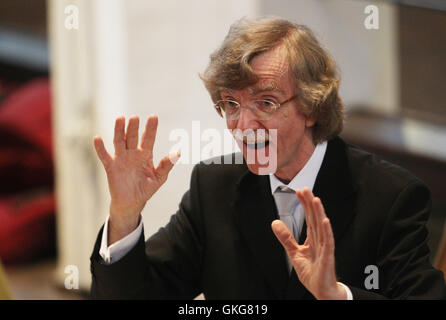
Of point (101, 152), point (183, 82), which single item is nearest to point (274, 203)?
point (101, 152)

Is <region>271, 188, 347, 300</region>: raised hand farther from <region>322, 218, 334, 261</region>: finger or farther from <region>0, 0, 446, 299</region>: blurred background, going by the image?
<region>0, 0, 446, 299</region>: blurred background

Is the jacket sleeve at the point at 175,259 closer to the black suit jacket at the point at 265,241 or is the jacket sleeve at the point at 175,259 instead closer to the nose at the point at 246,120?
the black suit jacket at the point at 265,241

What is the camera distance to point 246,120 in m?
1.30

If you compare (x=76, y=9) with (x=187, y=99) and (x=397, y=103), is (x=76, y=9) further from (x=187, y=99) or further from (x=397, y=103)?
(x=397, y=103)

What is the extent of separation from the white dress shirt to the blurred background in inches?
3.2

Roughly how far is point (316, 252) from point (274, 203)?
0.25 m

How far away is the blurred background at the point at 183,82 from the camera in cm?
151

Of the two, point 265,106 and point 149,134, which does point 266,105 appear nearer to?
point 265,106

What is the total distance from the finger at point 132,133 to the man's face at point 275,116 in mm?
155

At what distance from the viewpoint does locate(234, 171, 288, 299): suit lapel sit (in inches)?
56.0

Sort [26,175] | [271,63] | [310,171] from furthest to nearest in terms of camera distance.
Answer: [26,175]
[310,171]
[271,63]

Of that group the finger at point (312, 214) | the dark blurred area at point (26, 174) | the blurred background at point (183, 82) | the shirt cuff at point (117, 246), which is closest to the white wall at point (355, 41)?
the blurred background at point (183, 82)

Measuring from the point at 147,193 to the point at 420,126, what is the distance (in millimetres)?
745

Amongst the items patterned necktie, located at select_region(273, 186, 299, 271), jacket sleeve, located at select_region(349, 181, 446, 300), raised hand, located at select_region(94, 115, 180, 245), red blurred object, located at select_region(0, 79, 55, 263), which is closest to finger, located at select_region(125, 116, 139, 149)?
raised hand, located at select_region(94, 115, 180, 245)
